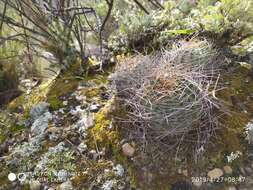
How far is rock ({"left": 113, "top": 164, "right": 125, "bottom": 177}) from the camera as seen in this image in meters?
1.15

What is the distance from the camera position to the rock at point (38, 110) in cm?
148

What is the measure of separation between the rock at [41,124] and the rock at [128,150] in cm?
42

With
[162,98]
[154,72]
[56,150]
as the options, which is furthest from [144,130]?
[56,150]

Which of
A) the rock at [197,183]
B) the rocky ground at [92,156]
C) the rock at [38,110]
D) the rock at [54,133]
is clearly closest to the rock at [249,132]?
the rocky ground at [92,156]

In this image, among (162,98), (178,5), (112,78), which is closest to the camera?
A: (162,98)

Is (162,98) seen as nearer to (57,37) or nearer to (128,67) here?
(128,67)

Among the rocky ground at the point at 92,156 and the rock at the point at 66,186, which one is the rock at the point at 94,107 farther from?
the rock at the point at 66,186

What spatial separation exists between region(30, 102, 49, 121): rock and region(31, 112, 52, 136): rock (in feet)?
0.08

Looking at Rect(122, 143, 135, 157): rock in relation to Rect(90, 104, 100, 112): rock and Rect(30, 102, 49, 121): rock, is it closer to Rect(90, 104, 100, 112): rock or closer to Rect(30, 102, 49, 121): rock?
Rect(90, 104, 100, 112): rock

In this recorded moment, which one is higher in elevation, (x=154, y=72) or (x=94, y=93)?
(x=154, y=72)

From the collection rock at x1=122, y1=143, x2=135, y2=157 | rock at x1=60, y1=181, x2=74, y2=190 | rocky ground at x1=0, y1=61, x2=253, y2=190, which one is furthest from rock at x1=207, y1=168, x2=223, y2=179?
rock at x1=60, y1=181, x2=74, y2=190

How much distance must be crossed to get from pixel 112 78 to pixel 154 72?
0.71 feet

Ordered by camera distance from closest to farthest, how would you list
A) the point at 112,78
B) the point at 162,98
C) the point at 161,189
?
the point at 161,189 < the point at 162,98 < the point at 112,78

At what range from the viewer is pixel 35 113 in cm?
149
